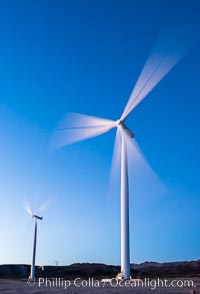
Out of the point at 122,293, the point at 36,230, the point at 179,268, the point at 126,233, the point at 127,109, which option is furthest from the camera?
the point at 179,268

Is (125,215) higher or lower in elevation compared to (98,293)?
higher

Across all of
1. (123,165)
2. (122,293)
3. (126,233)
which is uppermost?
(123,165)

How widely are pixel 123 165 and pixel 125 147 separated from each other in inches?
76.0

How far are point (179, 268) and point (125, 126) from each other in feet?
334

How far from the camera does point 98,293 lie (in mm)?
19312

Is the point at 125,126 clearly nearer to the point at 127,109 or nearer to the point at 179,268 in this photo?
the point at 127,109

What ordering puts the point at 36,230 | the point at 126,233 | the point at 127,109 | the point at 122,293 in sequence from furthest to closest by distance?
the point at 36,230 → the point at 127,109 → the point at 126,233 → the point at 122,293

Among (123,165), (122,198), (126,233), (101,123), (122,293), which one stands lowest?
(122,293)

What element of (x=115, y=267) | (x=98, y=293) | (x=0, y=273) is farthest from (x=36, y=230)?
(x=115, y=267)

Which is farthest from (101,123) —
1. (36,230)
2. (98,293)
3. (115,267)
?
(115,267)

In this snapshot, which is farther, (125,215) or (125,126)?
(125,126)

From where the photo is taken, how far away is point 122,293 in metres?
18.7

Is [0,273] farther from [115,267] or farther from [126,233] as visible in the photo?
[126,233]

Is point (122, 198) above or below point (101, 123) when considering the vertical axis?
below
